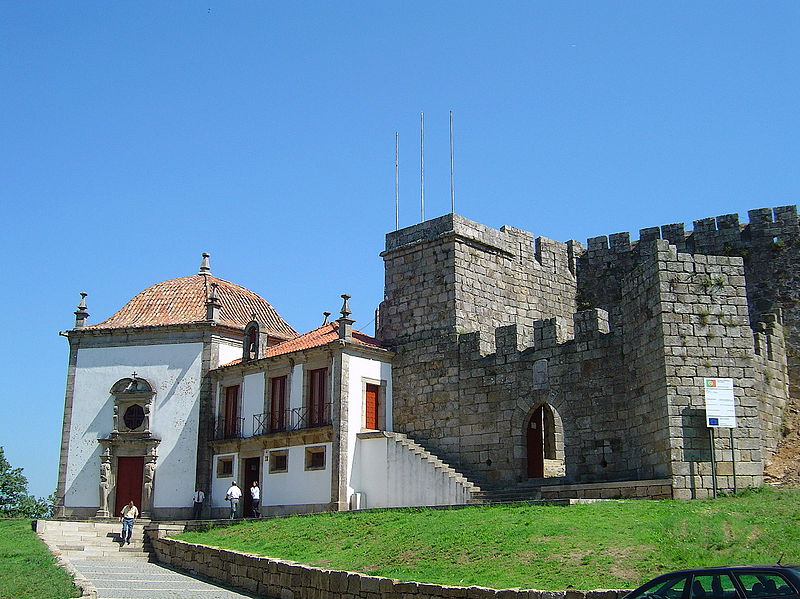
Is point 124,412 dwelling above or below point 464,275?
below

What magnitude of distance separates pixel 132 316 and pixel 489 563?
20946 millimetres

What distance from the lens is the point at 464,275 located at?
2614 centimetres

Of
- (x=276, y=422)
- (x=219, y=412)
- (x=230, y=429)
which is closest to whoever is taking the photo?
(x=276, y=422)

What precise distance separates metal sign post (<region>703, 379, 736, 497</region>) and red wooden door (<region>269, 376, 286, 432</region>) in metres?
13.0

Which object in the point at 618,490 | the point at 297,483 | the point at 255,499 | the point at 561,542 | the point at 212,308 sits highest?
the point at 212,308

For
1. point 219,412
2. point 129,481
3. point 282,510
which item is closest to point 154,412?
point 219,412

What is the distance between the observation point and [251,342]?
29.5m

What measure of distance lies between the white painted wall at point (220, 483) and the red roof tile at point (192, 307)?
422 centimetres

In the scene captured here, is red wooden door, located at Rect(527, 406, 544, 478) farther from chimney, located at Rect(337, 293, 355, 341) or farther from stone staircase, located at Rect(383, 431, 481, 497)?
chimney, located at Rect(337, 293, 355, 341)

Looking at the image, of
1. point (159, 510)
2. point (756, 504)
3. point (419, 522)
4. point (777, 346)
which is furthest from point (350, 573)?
point (159, 510)

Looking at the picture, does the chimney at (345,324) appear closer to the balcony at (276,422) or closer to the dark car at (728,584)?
the balcony at (276,422)

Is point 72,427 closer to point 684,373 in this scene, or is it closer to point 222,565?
point 222,565

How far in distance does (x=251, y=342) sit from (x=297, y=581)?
14.9 metres

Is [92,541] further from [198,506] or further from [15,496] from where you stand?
[15,496]
